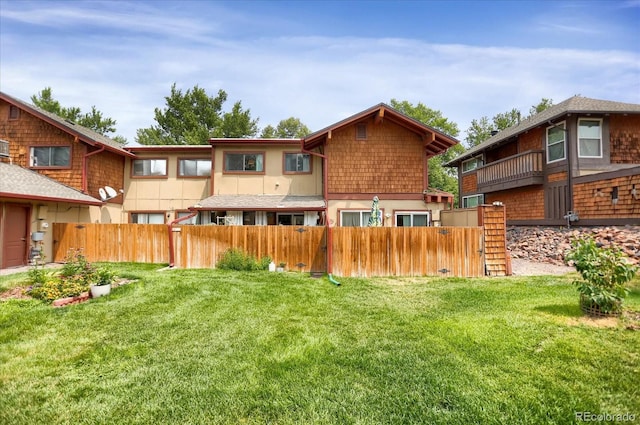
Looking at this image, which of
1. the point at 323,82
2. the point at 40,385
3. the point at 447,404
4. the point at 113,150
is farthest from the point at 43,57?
the point at 447,404

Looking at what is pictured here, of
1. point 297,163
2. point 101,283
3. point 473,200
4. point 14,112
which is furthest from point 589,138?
point 14,112

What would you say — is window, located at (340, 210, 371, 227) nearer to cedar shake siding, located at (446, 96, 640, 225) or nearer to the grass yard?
the grass yard

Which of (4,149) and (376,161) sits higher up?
(4,149)

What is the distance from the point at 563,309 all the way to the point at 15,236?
1710 cm

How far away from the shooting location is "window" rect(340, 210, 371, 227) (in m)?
13.7

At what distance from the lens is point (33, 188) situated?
478 inches

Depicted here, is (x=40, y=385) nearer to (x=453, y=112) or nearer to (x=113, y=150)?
(x=113, y=150)

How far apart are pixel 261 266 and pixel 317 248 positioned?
2.00 m

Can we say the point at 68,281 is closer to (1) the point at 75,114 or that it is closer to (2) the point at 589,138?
(2) the point at 589,138

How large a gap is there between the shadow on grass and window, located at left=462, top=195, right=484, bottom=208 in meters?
17.1

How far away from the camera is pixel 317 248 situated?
34.2ft

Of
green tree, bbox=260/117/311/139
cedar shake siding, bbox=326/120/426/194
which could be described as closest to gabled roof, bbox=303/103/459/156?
cedar shake siding, bbox=326/120/426/194

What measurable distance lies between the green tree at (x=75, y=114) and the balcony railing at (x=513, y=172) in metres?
37.2

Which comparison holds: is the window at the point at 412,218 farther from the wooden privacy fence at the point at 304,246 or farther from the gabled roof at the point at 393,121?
the wooden privacy fence at the point at 304,246
